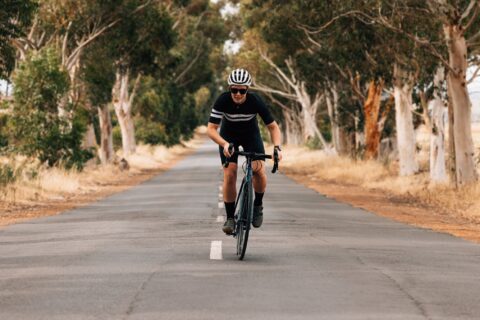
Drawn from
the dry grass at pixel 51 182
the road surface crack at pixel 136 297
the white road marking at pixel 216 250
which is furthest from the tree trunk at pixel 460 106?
the road surface crack at pixel 136 297

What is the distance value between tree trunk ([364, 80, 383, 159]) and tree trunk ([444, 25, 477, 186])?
451 inches

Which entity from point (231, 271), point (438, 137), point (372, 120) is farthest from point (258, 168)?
point (372, 120)

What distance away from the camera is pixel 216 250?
1076 cm

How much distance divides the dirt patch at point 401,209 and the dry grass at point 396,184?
221mm

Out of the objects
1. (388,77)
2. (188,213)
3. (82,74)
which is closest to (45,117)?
(82,74)

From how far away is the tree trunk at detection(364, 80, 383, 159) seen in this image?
112ft

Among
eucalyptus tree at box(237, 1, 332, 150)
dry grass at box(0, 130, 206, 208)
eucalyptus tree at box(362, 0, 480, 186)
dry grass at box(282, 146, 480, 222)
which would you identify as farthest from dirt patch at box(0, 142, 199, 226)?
eucalyptus tree at box(237, 1, 332, 150)

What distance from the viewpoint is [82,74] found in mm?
35750

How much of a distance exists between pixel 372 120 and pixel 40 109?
12.4 metres

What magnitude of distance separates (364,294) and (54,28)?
26105 millimetres

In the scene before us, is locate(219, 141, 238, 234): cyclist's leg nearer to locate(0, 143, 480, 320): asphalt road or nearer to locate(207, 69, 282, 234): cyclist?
locate(207, 69, 282, 234): cyclist

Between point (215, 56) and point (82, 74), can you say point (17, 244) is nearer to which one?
point (82, 74)

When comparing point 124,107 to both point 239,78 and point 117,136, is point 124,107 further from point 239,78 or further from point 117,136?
point 239,78

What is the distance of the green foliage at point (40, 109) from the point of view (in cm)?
2895
